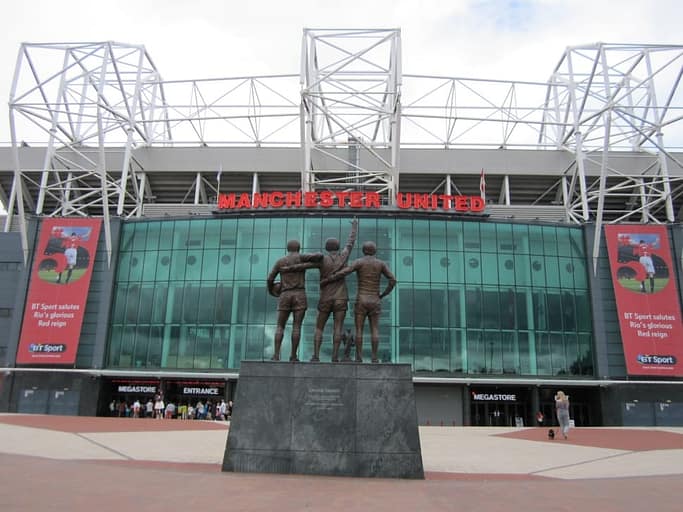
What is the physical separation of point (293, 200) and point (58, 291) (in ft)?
59.9

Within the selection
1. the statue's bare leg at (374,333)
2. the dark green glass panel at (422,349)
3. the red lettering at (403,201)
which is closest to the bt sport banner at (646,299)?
the dark green glass panel at (422,349)

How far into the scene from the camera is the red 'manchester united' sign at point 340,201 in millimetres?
41406

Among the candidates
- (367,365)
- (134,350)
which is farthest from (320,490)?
(134,350)

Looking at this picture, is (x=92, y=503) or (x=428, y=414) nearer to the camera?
(x=92, y=503)

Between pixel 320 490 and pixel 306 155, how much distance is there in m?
35.5

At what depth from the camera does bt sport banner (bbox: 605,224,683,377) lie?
38500 mm

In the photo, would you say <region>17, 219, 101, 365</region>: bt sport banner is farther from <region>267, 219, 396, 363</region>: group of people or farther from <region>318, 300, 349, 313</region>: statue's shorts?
<region>318, 300, 349, 313</region>: statue's shorts

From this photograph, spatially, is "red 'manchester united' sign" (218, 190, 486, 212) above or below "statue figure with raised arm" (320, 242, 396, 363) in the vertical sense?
above

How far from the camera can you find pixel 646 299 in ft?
131

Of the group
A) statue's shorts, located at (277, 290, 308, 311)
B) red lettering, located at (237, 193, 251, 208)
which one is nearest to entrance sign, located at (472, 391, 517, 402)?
red lettering, located at (237, 193, 251, 208)

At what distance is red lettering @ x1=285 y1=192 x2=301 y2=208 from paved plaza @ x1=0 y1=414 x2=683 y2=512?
26210mm

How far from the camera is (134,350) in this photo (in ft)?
134

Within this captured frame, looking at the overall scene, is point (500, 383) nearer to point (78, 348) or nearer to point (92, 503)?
point (78, 348)

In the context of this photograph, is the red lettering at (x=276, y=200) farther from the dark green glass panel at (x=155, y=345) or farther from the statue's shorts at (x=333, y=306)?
the statue's shorts at (x=333, y=306)
